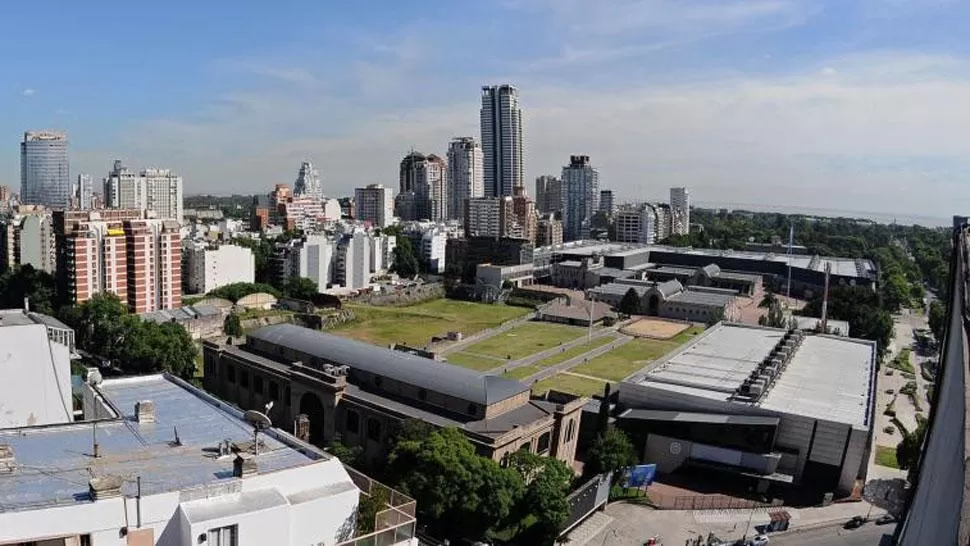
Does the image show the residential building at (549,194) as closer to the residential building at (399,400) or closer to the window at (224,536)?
the residential building at (399,400)

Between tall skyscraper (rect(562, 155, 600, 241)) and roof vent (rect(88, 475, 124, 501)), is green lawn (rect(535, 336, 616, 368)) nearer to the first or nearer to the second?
roof vent (rect(88, 475, 124, 501))

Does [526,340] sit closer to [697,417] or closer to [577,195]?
[697,417]

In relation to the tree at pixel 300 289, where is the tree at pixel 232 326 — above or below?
below

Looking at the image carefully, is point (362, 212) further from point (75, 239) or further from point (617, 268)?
point (75, 239)

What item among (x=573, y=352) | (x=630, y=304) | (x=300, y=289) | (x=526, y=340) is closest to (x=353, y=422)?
(x=573, y=352)

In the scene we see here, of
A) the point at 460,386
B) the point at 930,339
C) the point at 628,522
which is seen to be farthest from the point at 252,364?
the point at 930,339

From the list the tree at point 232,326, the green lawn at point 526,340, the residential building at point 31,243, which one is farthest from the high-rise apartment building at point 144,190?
the green lawn at point 526,340

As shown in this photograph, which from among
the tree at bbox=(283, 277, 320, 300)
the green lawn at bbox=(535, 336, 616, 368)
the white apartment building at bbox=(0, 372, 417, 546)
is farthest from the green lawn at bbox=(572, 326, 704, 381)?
the white apartment building at bbox=(0, 372, 417, 546)
